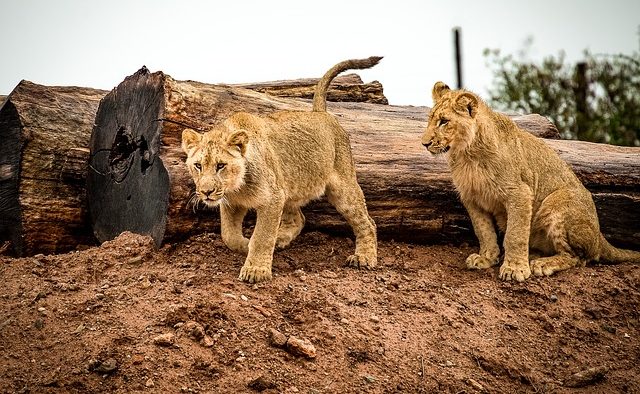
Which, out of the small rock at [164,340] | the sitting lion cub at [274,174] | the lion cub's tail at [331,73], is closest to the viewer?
the small rock at [164,340]

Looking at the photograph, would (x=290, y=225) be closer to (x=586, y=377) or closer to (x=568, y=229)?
(x=568, y=229)

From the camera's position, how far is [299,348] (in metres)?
5.53

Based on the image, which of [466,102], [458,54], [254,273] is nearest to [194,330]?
[254,273]

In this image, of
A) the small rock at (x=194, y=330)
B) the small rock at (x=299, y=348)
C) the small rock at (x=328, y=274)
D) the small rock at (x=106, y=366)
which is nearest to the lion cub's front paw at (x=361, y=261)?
the small rock at (x=328, y=274)

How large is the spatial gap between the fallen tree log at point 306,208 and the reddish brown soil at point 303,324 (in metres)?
0.38

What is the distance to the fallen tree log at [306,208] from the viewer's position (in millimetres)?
6887

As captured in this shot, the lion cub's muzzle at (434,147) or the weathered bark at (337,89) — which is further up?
the weathered bark at (337,89)

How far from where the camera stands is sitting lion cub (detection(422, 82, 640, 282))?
24.1 feet

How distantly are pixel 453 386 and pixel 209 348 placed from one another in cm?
189

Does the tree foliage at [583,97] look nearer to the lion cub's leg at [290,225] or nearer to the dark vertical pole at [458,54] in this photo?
the dark vertical pole at [458,54]

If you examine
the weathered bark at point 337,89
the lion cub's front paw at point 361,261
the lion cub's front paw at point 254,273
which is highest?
the weathered bark at point 337,89

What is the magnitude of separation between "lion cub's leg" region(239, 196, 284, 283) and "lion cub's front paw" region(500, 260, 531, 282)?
2395 millimetres

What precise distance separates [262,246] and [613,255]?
3932 millimetres

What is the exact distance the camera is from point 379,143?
8.25m
